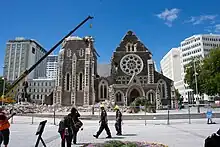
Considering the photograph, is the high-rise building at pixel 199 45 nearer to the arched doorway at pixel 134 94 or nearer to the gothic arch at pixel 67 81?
the arched doorway at pixel 134 94

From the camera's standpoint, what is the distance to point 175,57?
120688mm

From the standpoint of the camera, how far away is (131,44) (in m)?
49.9

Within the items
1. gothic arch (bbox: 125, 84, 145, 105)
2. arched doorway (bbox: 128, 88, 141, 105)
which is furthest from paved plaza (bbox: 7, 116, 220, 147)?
arched doorway (bbox: 128, 88, 141, 105)

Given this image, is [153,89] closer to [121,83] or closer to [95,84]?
[121,83]

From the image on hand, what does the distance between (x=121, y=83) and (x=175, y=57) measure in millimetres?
82613

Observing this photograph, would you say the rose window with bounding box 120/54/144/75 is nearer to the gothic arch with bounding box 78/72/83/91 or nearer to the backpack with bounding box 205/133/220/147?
the gothic arch with bounding box 78/72/83/91

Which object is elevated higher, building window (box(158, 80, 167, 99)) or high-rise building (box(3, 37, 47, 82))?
high-rise building (box(3, 37, 47, 82))

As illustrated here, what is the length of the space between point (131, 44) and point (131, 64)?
17.0 ft

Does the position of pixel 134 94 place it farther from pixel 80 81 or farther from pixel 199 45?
pixel 199 45

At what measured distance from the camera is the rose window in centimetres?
4769

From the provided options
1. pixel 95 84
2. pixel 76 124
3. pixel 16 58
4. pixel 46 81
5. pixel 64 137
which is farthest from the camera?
pixel 16 58

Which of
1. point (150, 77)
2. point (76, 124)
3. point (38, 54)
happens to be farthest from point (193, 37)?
point (76, 124)

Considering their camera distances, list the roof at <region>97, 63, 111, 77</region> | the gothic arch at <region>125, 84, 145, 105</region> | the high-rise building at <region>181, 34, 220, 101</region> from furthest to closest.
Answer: the high-rise building at <region>181, 34, 220, 101</region> < the roof at <region>97, 63, 111, 77</region> < the gothic arch at <region>125, 84, 145, 105</region>

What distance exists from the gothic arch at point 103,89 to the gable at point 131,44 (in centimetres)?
841
